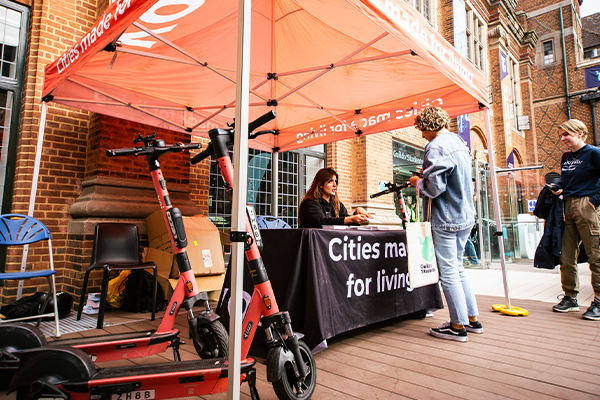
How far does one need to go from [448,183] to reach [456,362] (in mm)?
1378

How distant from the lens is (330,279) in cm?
252

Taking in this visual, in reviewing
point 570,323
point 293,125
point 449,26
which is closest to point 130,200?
point 293,125

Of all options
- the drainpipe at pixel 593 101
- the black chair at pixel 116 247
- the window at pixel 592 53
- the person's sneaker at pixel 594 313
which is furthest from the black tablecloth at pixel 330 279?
the window at pixel 592 53

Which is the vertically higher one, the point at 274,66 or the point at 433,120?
the point at 274,66

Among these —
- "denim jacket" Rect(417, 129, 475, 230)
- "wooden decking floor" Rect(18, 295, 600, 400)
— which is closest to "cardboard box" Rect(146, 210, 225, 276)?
"wooden decking floor" Rect(18, 295, 600, 400)

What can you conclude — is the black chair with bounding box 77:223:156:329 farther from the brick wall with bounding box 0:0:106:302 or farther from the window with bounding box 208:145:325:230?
the window with bounding box 208:145:325:230

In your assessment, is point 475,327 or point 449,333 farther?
point 475,327

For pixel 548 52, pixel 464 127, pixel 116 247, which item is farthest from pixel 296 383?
pixel 548 52

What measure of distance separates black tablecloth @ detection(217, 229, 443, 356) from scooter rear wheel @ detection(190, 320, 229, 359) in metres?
0.56

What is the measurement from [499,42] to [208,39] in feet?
51.8

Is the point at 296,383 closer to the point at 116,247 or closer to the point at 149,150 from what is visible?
the point at 149,150

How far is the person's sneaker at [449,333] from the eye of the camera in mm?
2781

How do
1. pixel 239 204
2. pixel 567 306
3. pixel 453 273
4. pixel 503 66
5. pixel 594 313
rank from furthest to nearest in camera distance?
1. pixel 503 66
2. pixel 567 306
3. pixel 594 313
4. pixel 453 273
5. pixel 239 204

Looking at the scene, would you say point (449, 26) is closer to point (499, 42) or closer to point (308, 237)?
point (499, 42)
